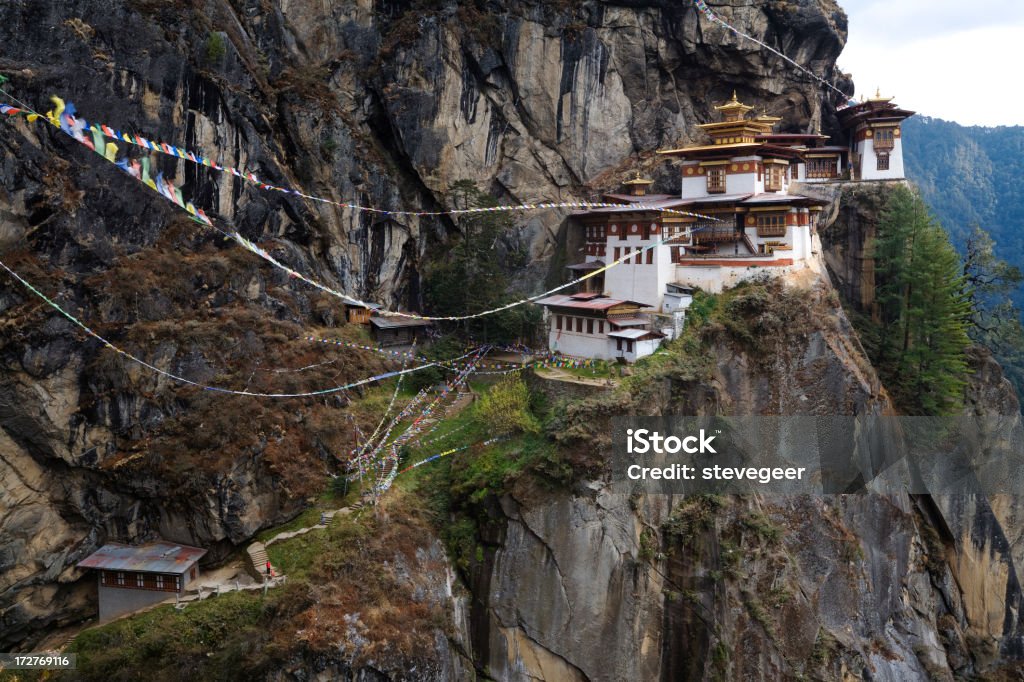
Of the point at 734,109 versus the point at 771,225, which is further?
the point at 734,109

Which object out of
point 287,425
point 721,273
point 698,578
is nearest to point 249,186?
point 287,425

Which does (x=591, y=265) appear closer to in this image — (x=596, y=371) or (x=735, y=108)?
(x=596, y=371)

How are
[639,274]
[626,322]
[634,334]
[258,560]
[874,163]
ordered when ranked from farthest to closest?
[874,163], [639,274], [626,322], [634,334], [258,560]

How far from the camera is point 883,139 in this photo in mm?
42156

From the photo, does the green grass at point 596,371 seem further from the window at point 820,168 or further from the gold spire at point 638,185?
the window at point 820,168

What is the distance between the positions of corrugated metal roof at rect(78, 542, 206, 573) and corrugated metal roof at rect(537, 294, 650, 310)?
16593 mm

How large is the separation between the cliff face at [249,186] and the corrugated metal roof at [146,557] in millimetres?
554

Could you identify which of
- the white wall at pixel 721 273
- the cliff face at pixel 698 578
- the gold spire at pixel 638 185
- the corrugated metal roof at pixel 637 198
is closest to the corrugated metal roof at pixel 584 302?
the white wall at pixel 721 273

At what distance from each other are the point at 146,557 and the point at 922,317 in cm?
3262

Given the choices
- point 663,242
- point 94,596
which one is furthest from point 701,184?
point 94,596

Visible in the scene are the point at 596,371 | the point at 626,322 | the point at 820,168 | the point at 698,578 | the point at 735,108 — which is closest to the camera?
the point at 698,578

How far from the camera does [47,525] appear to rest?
84.9ft

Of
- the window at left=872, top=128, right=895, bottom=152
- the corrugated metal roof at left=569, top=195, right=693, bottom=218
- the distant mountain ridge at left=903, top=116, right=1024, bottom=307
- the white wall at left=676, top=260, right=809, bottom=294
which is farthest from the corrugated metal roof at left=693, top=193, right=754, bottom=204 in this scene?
the distant mountain ridge at left=903, top=116, right=1024, bottom=307

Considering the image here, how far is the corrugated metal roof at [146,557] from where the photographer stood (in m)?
24.7
